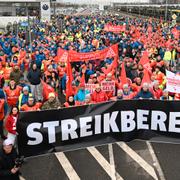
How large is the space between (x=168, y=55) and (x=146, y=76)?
21.9 ft

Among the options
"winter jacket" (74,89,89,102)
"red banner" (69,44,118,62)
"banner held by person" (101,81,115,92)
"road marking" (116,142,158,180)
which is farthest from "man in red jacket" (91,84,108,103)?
"red banner" (69,44,118,62)

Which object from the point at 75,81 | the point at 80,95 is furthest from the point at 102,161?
the point at 75,81

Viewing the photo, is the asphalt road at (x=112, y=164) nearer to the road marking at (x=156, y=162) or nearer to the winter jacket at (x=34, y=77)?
the road marking at (x=156, y=162)

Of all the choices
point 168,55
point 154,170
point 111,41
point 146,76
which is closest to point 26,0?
point 111,41

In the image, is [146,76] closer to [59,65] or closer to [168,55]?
[59,65]

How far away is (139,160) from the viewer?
8109mm

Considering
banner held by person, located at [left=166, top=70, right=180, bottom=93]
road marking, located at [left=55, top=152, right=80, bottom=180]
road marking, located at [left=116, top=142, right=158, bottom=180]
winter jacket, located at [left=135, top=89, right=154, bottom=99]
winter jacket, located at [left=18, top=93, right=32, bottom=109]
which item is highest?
banner held by person, located at [left=166, top=70, right=180, bottom=93]

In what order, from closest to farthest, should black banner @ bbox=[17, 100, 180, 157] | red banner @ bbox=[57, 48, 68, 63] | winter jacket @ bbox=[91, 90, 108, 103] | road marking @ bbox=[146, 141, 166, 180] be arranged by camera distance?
black banner @ bbox=[17, 100, 180, 157] → road marking @ bbox=[146, 141, 166, 180] → winter jacket @ bbox=[91, 90, 108, 103] → red banner @ bbox=[57, 48, 68, 63]

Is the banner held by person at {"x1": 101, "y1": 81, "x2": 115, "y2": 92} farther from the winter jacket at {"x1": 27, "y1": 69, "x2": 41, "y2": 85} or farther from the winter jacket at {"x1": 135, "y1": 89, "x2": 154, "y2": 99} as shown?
the winter jacket at {"x1": 27, "y1": 69, "x2": 41, "y2": 85}

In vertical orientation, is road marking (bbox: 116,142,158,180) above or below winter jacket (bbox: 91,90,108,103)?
below

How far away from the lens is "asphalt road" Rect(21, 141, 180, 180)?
743 centimetres

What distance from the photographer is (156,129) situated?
23.7ft

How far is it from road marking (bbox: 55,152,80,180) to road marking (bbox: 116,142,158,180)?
1.35 metres

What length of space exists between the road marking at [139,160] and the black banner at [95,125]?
2.46 feet
